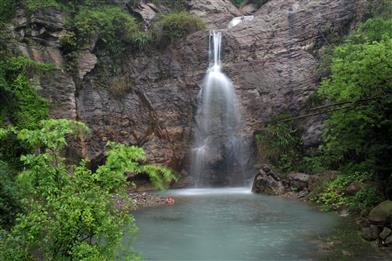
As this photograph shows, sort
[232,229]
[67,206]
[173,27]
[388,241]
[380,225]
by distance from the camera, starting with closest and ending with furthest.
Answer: [67,206] → [388,241] → [380,225] → [232,229] → [173,27]

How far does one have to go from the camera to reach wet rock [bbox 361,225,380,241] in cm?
1224

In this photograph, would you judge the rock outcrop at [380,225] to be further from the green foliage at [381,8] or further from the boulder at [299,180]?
the green foliage at [381,8]

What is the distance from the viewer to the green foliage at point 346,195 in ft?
49.8

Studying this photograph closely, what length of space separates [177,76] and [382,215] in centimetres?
1843

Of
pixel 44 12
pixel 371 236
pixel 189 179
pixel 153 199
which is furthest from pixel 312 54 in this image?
pixel 371 236

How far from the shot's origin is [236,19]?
33.7 meters

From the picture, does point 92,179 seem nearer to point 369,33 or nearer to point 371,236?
point 371,236

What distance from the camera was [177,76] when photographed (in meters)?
28.8

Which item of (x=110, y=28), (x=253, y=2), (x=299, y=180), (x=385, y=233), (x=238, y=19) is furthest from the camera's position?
(x=253, y=2)

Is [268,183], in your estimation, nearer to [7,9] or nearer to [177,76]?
[177,76]

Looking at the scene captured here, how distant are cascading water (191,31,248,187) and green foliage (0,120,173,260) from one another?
20304mm

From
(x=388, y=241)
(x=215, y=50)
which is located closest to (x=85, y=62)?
(x=215, y=50)

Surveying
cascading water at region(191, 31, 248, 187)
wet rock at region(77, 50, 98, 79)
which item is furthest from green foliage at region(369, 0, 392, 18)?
wet rock at region(77, 50, 98, 79)

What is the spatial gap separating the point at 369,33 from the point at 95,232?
59.1 feet
